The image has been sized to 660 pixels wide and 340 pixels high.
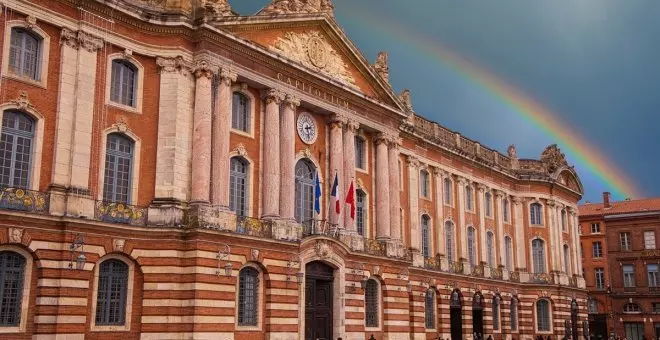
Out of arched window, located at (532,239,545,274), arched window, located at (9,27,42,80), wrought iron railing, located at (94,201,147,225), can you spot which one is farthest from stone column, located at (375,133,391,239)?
arched window, located at (532,239,545,274)

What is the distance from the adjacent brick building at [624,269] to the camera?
66875 millimetres

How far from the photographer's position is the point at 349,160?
3497cm

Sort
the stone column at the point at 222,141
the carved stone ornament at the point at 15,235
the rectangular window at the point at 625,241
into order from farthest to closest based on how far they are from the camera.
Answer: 1. the rectangular window at the point at 625,241
2. the stone column at the point at 222,141
3. the carved stone ornament at the point at 15,235

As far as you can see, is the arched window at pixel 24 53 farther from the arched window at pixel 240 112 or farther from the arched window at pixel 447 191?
the arched window at pixel 447 191

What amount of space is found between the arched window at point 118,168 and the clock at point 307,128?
28.9 ft

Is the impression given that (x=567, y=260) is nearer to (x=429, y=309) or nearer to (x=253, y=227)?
(x=429, y=309)

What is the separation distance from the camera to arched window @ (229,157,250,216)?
29.4 m

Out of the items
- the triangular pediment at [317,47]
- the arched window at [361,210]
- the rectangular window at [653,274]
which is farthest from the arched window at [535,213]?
the arched window at [361,210]

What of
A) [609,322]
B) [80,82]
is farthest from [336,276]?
[609,322]

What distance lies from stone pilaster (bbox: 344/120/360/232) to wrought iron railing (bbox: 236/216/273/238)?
5578 millimetres

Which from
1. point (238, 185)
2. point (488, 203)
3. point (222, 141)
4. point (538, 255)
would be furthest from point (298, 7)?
point (538, 255)

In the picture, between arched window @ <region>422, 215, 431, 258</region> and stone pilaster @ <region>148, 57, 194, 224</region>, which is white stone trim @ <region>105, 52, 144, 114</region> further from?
arched window @ <region>422, 215, 431, 258</region>

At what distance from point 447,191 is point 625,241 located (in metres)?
31.7

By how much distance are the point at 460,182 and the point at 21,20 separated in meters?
30.5
